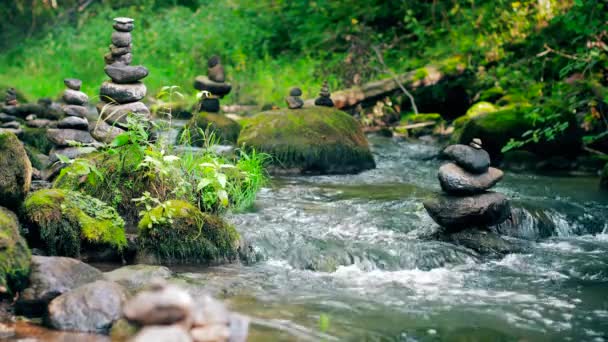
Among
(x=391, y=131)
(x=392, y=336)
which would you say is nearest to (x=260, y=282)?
(x=392, y=336)

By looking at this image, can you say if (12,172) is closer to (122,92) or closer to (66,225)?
(66,225)

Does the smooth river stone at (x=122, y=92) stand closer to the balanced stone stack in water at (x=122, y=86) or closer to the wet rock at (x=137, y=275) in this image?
the balanced stone stack in water at (x=122, y=86)

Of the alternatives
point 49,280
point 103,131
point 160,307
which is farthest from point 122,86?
point 160,307

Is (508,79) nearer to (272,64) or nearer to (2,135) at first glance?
(272,64)

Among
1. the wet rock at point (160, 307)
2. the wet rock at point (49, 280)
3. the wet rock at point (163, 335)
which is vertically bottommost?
the wet rock at point (49, 280)

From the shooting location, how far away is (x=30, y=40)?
85.5 ft

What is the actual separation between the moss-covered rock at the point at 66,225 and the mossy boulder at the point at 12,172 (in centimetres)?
19

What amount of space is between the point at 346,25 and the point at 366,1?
32.7 inches

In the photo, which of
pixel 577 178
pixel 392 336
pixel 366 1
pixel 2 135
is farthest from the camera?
pixel 366 1

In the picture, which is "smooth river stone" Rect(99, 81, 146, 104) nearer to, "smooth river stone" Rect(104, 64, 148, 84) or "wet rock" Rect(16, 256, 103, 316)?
"smooth river stone" Rect(104, 64, 148, 84)

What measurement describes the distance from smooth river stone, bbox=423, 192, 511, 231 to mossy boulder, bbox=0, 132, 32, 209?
13.9 ft

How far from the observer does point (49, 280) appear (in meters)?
5.96

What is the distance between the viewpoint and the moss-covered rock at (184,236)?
7426 mm

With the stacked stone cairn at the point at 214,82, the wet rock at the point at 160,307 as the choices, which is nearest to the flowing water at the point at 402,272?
the wet rock at the point at 160,307
